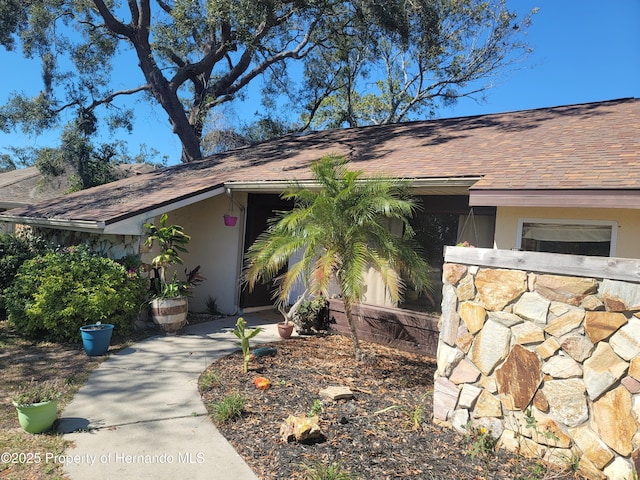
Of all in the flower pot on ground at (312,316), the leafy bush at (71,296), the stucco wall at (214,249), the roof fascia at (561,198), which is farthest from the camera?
the stucco wall at (214,249)

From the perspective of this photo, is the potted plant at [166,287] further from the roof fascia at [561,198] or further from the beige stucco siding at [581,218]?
the beige stucco siding at [581,218]

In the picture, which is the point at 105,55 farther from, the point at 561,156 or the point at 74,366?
the point at 561,156

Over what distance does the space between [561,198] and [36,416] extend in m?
5.76

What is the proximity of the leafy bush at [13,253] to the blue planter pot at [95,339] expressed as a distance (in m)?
3.27

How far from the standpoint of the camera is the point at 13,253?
9133mm

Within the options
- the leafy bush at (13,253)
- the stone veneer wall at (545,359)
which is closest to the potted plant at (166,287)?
the leafy bush at (13,253)

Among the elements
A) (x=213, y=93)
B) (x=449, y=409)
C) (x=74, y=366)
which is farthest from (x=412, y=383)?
(x=213, y=93)

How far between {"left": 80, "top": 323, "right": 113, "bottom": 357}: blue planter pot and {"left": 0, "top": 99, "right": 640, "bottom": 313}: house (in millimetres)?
1984

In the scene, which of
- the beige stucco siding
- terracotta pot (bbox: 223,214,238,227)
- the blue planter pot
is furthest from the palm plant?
terracotta pot (bbox: 223,214,238,227)

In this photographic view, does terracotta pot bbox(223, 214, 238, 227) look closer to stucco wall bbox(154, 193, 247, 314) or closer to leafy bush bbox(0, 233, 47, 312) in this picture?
stucco wall bbox(154, 193, 247, 314)

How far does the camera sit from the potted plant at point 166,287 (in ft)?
25.1

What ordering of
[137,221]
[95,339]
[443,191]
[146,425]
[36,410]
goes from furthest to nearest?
[137,221] < [443,191] < [95,339] < [146,425] < [36,410]

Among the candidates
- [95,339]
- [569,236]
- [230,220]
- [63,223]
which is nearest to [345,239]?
[569,236]

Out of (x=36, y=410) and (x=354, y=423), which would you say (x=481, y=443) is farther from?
(x=36, y=410)
